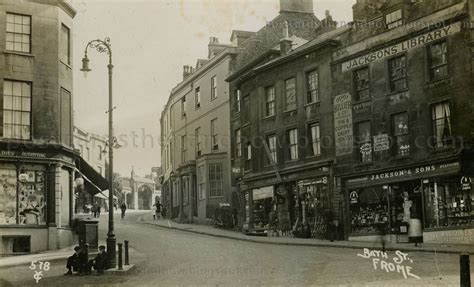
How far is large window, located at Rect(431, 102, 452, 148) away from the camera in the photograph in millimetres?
22766

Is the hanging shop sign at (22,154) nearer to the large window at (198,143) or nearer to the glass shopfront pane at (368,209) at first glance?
the glass shopfront pane at (368,209)

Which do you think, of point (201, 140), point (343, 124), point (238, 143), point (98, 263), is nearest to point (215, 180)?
point (238, 143)

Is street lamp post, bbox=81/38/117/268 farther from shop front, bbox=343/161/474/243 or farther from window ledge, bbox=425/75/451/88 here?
window ledge, bbox=425/75/451/88

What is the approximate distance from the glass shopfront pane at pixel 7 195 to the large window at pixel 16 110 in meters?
1.27

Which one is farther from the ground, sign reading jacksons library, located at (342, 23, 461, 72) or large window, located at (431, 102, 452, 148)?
sign reading jacksons library, located at (342, 23, 461, 72)

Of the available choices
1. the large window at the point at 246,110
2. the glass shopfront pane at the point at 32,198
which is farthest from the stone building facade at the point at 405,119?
the glass shopfront pane at the point at 32,198

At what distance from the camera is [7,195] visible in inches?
867

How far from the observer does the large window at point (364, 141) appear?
26.2 meters

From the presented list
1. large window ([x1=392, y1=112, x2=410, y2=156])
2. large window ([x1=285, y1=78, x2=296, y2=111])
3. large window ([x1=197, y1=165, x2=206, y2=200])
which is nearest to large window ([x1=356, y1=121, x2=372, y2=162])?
large window ([x1=392, y1=112, x2=410, y2=156])

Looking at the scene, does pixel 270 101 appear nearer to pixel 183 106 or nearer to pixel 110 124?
pixel 183 106

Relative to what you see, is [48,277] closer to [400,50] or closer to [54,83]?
[54,83]

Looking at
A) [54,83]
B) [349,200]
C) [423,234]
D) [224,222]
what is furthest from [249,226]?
[54,83]

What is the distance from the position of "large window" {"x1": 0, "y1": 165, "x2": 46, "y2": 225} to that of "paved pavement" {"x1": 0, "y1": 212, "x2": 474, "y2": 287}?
160 inches

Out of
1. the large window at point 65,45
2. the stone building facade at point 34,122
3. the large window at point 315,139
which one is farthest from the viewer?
the large window at point 315,139
